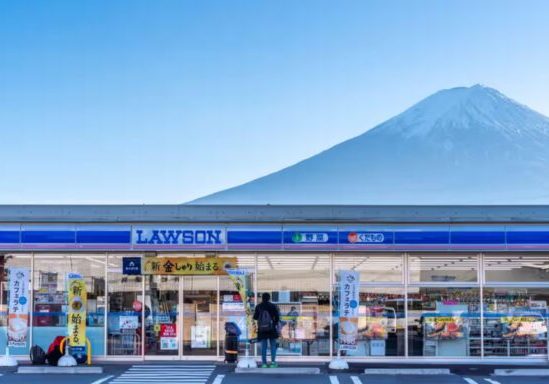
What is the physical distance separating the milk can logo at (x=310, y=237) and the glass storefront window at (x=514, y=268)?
3439 mm

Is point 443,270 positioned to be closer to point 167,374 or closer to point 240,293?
point 240,293

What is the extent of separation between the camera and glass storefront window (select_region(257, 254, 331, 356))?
16578 mm

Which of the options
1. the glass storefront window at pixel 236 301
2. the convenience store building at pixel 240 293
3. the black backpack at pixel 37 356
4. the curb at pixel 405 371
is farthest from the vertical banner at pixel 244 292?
the black backpack at pixel 37 356

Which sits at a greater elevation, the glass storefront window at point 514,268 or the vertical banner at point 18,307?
the glass storefront window at point 514,268

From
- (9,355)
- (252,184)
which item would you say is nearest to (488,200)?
(252,184)

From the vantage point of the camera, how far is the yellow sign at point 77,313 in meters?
15.8

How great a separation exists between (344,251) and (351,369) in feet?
7.82

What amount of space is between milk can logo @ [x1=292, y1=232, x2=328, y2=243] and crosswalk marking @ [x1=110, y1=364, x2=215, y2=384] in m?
2.98

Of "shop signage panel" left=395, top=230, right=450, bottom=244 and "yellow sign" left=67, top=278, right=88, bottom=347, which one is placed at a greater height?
"shop signage panel" left=395, top=230, right=450, bottom=244

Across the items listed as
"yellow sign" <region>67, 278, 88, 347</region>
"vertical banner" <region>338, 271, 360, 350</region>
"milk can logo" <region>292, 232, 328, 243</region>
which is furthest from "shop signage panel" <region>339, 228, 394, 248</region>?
"yellow sign" <region>67, 278, 88, 347</region>

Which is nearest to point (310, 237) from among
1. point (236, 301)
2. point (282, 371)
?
point (236, 301)

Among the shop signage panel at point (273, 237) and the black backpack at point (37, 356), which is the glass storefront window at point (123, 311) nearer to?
the shop signage panel at point (273, 237)

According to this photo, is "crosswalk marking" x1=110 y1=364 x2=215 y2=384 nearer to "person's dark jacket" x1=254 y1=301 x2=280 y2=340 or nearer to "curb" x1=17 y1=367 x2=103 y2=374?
"curb" x1=17 y1=367 x2=103 y2=374

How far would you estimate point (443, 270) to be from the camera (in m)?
16.5
